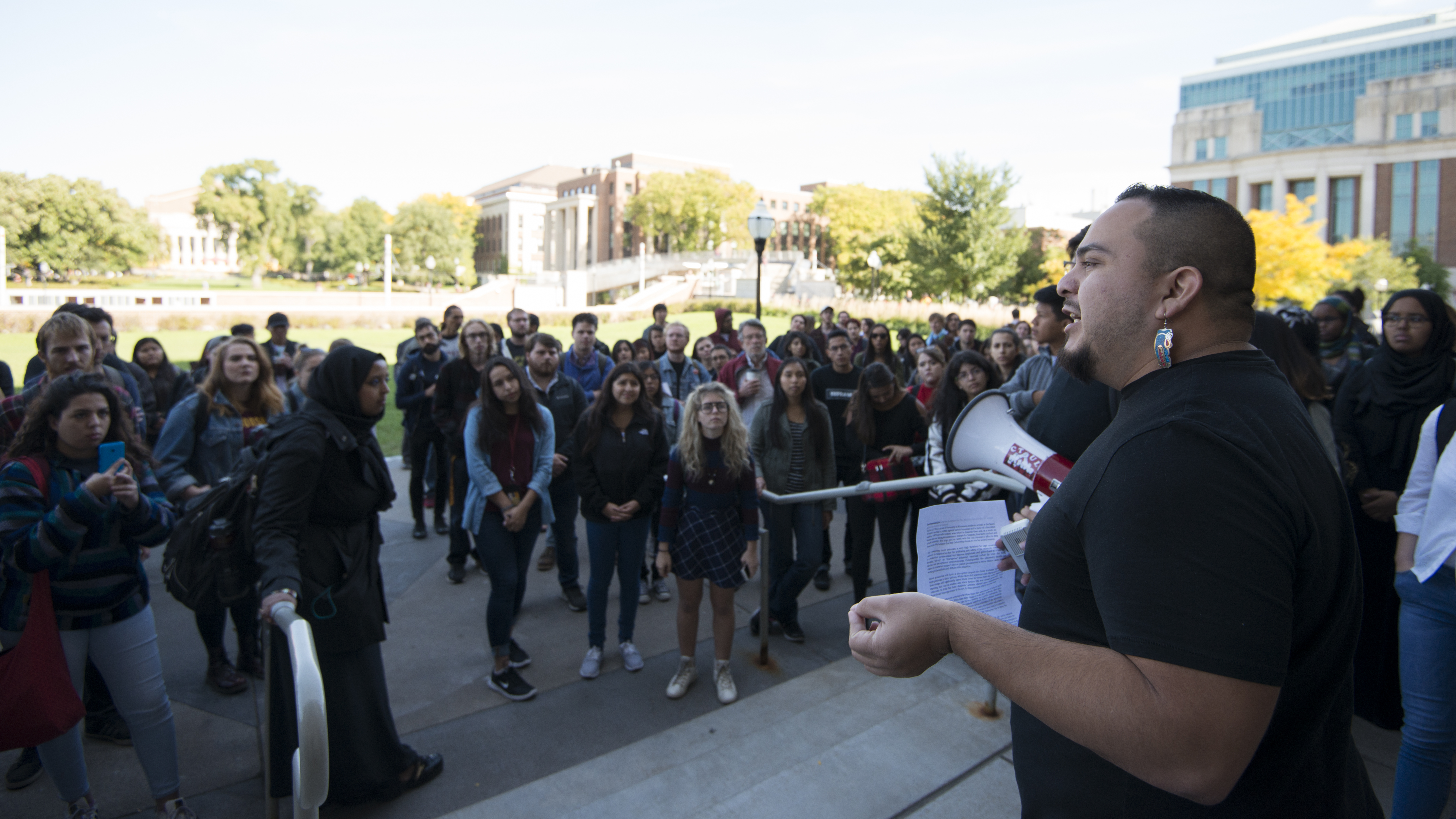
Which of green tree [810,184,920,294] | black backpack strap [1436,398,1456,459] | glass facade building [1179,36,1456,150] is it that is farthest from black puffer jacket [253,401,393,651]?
glass facade building [1179,36,1456,150]

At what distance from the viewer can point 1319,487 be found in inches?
45.2

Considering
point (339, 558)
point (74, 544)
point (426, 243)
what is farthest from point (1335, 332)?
point (426, 243)

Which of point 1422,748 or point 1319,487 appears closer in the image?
point 1319,487

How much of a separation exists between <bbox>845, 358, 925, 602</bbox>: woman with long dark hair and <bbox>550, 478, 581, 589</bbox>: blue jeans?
225 centimetres

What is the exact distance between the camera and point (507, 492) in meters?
5.11

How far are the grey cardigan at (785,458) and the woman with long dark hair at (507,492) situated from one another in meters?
1.55

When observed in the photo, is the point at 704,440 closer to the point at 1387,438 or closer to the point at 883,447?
the point at 883,447

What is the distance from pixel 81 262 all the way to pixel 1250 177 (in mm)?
91513

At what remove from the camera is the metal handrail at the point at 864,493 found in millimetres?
3395

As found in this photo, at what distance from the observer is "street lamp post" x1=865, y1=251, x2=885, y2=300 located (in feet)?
85.6

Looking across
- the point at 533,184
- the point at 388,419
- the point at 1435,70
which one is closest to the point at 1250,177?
the point at 1435,70

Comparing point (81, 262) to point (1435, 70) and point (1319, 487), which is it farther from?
point (1435, 70)

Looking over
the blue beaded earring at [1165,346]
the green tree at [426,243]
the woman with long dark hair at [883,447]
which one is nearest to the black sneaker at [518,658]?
the woman with long dark hair at [883,447]

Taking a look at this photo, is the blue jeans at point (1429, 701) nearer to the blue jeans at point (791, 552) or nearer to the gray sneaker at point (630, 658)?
the blue jeans at point (791, 552)
